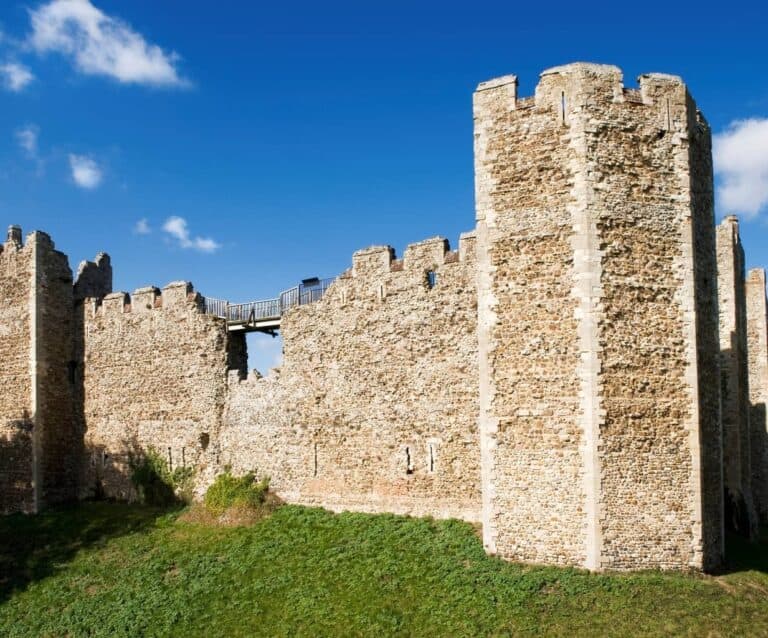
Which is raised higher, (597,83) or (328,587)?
(597,83)

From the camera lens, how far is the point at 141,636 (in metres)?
15.3

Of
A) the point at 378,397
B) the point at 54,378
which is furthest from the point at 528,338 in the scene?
the point at 54,378

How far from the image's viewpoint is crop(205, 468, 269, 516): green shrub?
20.4 metres

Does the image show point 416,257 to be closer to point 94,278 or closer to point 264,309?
point 264,309

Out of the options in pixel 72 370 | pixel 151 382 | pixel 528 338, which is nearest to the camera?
pixel 528 338

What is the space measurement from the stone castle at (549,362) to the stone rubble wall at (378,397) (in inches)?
1.7

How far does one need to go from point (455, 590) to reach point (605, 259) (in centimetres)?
665

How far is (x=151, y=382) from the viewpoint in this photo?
23859 mm

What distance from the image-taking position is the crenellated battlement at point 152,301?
23359 mm

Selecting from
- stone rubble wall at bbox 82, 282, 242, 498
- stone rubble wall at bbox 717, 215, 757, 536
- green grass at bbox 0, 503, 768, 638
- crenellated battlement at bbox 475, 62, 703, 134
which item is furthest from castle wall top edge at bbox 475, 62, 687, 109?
stone rubble wall at bbox 82, 282, 242, 498

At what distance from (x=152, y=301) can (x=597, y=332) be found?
1483 centimetres

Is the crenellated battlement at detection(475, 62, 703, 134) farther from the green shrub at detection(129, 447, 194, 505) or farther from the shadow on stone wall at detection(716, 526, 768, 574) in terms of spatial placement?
the green shrub at detection(129, 447, 194, 505)

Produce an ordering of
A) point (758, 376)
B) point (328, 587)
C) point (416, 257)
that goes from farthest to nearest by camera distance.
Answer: point (758, 376) < point (416, 257) < point (328, 587)

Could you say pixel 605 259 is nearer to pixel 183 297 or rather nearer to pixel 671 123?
pixel 671 123
